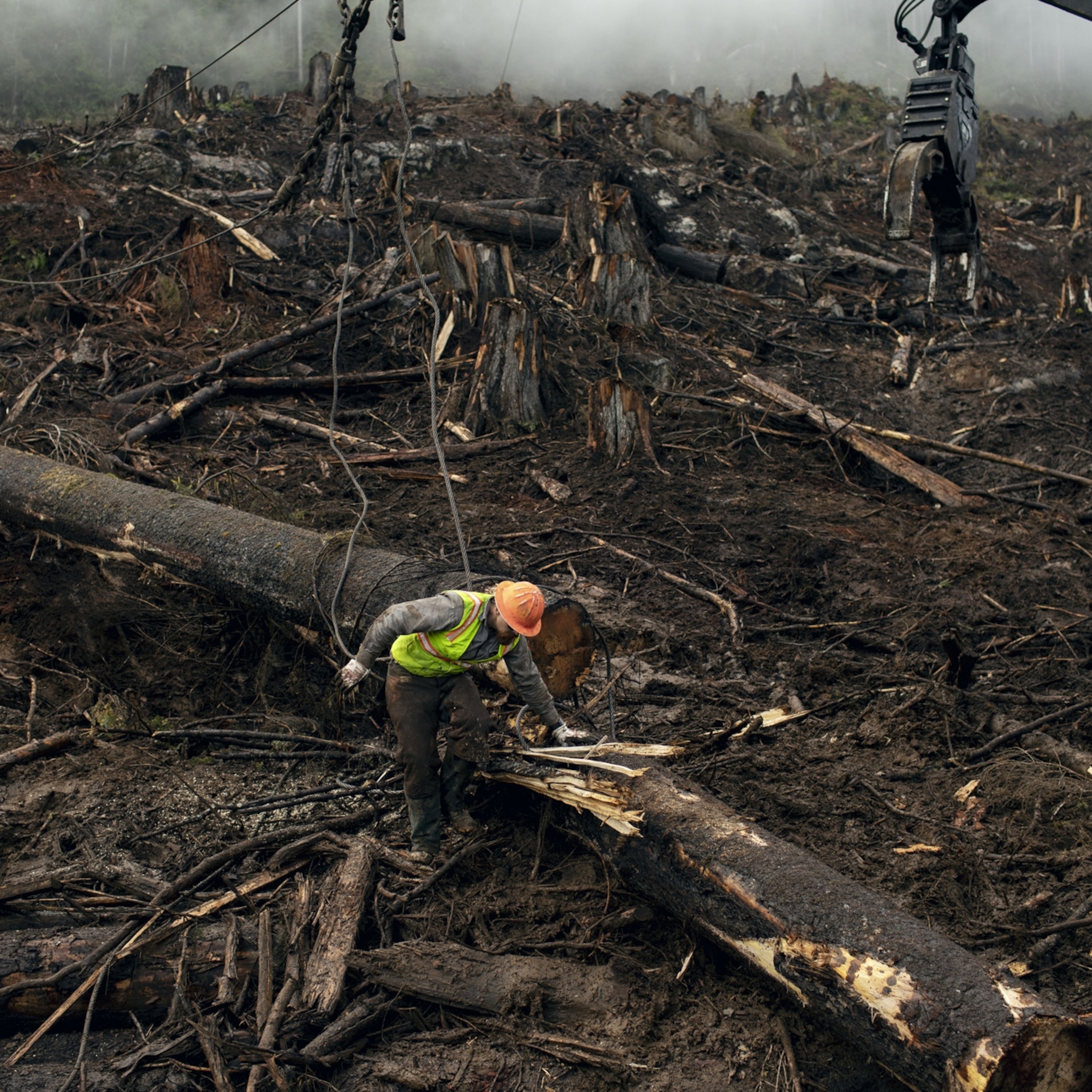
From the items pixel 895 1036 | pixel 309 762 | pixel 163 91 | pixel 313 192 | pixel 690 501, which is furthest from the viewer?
pixel 163 91

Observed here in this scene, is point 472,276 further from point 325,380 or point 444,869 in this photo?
point 444,869

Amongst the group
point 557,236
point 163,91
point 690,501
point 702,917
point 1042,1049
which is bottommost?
point 702,917

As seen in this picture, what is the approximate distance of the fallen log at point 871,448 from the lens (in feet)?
28.2

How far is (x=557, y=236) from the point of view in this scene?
14.2 metres

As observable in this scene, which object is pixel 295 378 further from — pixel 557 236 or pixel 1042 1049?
pixel 1042 1049

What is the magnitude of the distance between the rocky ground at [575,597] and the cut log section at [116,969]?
3 centimetres

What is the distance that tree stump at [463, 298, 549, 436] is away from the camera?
934 cm

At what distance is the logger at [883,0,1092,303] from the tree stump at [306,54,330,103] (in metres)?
17.4

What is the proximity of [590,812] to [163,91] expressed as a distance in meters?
17.1

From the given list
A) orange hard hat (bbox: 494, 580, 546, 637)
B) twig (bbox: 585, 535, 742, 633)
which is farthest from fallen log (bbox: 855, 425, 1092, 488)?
orange hard hat (bbox: 494, 580, 546, 637)

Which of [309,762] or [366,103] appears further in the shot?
[366,103]

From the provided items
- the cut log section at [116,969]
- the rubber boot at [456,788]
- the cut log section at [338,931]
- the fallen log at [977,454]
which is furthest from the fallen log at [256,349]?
the cut log section at [116,969]

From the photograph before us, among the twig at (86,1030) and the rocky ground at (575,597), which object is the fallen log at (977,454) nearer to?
the rocky ground at (575,597)

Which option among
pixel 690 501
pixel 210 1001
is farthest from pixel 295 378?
pixel 210 1001
